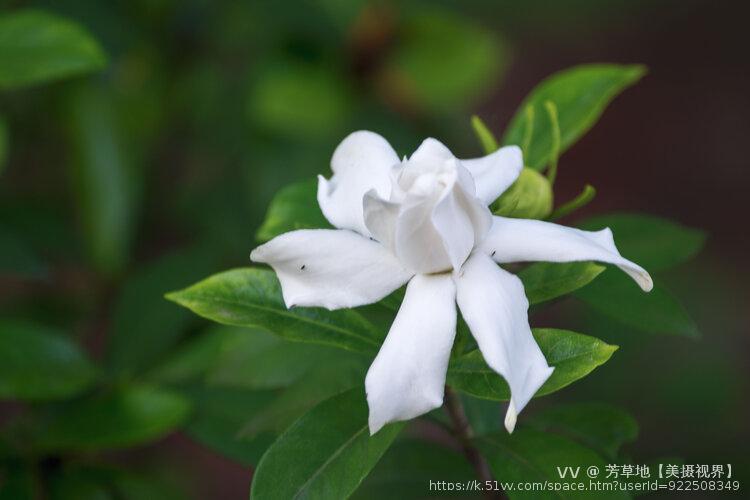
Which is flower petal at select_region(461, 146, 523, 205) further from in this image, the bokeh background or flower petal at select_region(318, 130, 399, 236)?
the bokeh background

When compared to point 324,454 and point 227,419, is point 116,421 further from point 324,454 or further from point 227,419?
point 324,454

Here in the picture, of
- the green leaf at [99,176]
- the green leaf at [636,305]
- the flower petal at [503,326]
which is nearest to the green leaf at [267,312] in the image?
the flower petal at [503,326]

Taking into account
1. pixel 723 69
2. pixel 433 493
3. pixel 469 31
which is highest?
pixel 469 31

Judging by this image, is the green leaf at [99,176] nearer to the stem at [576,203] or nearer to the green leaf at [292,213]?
the green leaf at [292,213]

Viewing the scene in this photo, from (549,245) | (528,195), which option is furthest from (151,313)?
(549,245)

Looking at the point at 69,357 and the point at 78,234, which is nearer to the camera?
the point at 69,357

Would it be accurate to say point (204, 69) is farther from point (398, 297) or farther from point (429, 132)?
point (398, 297)

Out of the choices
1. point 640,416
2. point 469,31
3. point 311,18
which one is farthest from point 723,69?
point 311,18
